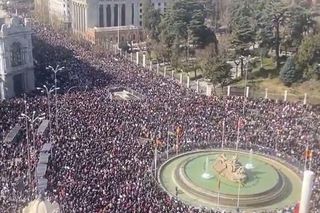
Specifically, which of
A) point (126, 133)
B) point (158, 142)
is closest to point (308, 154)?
point (158, 142)

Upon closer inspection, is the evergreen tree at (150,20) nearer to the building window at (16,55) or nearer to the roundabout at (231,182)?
the building window at (16,55)

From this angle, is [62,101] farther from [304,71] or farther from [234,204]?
[304,71]

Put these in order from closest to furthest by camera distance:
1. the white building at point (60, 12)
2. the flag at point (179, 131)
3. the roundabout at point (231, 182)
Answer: the roundabout at point (231, 182) < the flag at point (179, 131) < the white building at point (60, 12)

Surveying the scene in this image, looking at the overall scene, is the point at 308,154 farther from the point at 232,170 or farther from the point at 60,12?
the point at 60,12

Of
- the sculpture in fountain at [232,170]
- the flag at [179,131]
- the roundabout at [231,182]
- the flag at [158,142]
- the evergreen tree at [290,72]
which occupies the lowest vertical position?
the roundabout at [231,182]

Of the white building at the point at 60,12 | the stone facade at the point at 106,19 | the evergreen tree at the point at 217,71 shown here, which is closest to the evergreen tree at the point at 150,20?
the stone facade at the point at 106,19

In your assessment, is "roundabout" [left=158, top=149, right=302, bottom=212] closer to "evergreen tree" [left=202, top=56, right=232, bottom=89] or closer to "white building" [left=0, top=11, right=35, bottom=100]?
"evergreen tree" [left=202, top=56, right=232, bottom=89]
